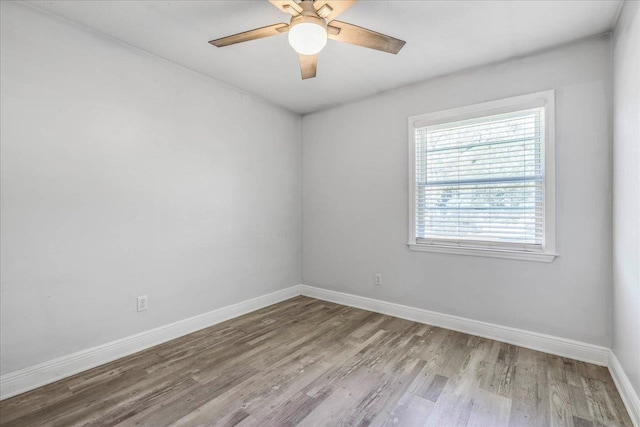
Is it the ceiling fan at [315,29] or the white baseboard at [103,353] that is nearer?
the ceiling fan at [315,29]

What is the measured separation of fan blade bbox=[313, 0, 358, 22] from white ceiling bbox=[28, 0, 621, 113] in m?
0.41

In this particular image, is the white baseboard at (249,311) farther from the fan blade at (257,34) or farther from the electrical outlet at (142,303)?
the fan blade at (257,34)

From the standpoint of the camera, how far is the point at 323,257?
4000mm

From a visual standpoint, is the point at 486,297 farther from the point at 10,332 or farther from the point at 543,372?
the point at 10,332

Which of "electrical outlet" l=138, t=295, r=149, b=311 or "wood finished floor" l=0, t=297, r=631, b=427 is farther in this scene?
"electrical outlet" l=138, t=295, r=149, b=311

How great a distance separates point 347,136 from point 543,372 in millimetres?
2893

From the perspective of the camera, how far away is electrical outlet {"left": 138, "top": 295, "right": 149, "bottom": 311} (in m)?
2.56

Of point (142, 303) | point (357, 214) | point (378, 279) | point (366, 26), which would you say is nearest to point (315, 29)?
point (366, 26)

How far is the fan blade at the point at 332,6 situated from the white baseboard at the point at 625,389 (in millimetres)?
2646

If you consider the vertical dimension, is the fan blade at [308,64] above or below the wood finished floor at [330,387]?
above

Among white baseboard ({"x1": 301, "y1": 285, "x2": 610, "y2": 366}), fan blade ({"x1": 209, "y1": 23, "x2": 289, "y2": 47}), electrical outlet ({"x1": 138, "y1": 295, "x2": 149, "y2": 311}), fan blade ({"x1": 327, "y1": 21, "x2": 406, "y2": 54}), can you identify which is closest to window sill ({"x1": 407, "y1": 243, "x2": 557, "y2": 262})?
white baseboard ({"x1": 301, "y1": 285, "x2": 610, "y2": 366})

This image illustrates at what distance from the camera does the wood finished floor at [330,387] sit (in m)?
1.74

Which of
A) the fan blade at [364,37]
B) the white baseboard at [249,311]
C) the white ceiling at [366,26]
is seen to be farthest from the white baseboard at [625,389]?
the fan blade at [364,37]

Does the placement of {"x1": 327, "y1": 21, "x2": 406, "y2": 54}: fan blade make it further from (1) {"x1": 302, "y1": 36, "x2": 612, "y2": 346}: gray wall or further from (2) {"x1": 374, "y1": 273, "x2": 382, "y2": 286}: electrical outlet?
(2) {"x1": 374, "y1": 273, "x2": 382, "y2": 286}: electrical outlet
